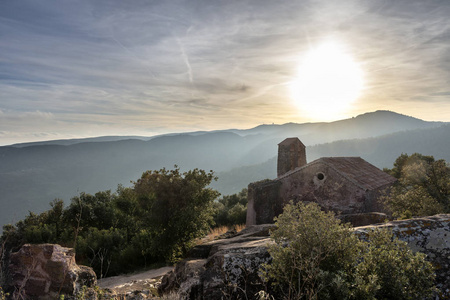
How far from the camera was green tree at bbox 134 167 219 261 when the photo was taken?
1354 cm

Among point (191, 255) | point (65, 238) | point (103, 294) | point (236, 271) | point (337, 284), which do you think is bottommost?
point (65, 238)

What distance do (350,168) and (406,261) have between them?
730 inches

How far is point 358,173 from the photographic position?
1992 cm

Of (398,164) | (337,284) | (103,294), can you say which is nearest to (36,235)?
Answer: (103,294)

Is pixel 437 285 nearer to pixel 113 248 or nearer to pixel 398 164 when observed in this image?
pixel 113 248

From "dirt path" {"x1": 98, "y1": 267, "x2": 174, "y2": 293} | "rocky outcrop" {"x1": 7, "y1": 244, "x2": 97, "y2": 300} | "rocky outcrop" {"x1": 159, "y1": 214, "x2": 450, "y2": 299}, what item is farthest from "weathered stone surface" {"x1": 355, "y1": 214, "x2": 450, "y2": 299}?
"dirt path" {"x1": 98, "y1": 267, "x2": 174, "y2": 293}

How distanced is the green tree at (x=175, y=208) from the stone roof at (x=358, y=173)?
28.7ft

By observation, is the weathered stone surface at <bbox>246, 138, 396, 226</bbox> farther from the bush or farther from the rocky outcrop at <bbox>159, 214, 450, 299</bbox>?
the bush

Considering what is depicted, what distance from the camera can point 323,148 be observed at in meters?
180

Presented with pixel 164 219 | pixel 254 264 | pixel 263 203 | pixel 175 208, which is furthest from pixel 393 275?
pixel 263 203

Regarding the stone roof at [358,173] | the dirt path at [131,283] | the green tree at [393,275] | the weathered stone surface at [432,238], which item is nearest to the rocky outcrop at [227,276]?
the green tree at [393,275]

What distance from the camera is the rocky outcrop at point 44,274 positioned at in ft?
15.7

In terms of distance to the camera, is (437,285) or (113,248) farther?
(113,248)

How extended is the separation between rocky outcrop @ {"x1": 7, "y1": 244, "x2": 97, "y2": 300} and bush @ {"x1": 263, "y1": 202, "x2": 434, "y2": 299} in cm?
386
